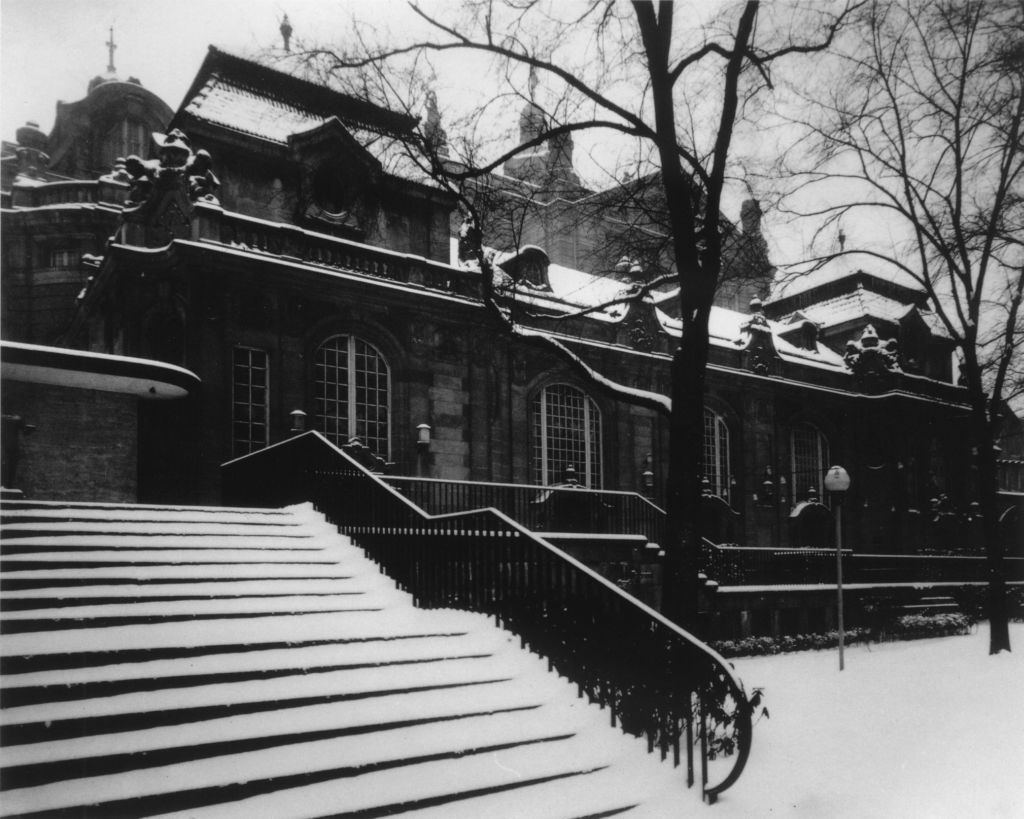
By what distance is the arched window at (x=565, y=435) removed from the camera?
68.7ft

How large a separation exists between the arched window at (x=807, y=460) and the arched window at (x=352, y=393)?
1673cm

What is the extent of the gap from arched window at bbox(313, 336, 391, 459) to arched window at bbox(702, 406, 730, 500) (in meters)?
12.1

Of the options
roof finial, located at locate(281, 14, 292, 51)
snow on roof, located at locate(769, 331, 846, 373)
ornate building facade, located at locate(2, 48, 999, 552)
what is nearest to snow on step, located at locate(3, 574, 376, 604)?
ornate building facade, located at locate(2, 48, 999, 552)

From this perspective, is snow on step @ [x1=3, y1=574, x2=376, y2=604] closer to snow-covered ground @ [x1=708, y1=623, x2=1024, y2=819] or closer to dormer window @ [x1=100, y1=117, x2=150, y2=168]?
snow-covered ground @ [x1=708, y1=623, x2=1024, y2=819]

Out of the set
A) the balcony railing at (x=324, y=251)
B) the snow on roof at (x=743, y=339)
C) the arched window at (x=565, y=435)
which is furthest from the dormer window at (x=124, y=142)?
the snow on roof at (x=743, y=339)

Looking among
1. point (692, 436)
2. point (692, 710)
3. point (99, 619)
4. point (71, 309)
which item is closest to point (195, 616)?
point (99, 619)

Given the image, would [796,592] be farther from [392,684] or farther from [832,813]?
[392,684]

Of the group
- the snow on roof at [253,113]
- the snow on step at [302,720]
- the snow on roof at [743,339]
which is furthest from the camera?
the snow on roof at [743,339]

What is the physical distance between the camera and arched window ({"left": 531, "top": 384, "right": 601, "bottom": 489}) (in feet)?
68.7

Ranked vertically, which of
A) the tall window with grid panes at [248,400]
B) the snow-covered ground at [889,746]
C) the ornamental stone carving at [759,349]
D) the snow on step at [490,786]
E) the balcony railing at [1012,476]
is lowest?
the snow-covered ground at [889,746]

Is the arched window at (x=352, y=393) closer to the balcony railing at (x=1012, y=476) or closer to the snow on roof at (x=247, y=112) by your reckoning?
the snow on roof at (x=247, y=112)

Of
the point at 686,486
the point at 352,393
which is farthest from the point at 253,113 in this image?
the point at 686,486

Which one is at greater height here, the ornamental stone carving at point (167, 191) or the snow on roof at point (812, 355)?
the ornamental stone carving at point (167, 191)

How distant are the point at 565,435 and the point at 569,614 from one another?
1405cm
